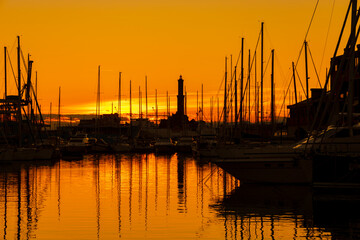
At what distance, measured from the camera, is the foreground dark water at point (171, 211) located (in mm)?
23000

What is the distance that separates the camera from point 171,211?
28281mm

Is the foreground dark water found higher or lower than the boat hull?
lower

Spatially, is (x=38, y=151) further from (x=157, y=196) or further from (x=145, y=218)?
(x=145, y=218)

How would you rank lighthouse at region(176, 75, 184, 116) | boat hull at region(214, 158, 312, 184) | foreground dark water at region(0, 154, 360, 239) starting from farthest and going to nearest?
lighthouse at region(176, 75, 184, 116)
boat hull at region(214, 158, 312, 184)
foreground dark water at region(0, 154, 360, 239)

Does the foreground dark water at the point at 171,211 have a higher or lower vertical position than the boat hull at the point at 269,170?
lower

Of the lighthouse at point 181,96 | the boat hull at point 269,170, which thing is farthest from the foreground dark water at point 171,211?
the lighthouse at point 181,96

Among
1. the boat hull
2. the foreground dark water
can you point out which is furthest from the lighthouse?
the boat hull

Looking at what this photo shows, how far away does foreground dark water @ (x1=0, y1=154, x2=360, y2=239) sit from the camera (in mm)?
23000

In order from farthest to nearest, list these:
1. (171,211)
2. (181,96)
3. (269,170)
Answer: (181,96) < (269,170) < (171,211)

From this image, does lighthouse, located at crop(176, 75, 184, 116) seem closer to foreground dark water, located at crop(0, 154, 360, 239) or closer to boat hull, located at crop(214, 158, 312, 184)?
foreground dark water, located at crop(0, 154, 360, 239)

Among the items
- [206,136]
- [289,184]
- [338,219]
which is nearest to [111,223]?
[338,219]

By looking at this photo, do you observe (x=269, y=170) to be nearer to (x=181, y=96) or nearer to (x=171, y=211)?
(x=171, y=211)

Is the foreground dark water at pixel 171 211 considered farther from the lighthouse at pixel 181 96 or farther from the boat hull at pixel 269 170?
the lighthouse at pixel 181 96

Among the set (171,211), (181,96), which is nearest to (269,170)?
(171,211)
